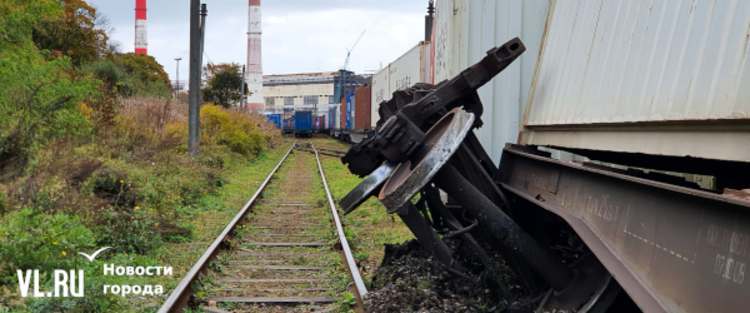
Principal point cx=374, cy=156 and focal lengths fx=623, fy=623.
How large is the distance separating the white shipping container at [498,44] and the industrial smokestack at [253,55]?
51819mm

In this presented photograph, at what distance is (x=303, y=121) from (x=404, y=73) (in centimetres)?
3781

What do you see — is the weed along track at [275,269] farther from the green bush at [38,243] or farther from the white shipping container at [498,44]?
the white shipping container at [498,44]

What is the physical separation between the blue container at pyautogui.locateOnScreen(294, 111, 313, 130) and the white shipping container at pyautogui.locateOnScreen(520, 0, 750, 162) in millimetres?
53847

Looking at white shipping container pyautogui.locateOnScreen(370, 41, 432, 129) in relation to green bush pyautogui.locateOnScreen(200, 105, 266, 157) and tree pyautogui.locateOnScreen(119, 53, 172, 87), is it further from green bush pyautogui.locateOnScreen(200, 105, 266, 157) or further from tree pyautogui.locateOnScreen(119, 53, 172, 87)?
tree pyautogui.locateOnScreen(119, 53, 172, 87)

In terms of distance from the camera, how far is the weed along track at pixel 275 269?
558 cm

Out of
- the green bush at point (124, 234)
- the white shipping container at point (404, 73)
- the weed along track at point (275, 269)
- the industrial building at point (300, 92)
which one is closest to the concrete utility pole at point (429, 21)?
the white shipping container at point (404, 73)

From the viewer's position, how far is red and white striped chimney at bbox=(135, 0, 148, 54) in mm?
61906

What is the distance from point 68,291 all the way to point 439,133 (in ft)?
10.6

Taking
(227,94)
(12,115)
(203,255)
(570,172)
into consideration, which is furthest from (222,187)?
(227,94)

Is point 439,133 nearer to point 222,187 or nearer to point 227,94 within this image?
point 222,187

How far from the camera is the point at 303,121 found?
58.3 metres

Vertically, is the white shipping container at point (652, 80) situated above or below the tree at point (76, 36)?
below

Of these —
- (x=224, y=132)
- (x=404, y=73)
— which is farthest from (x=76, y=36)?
(x=404, y=73)

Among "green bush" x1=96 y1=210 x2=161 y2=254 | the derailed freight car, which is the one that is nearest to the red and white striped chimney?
"green bush" x1=96 y1=210 x2=161 y2=254
